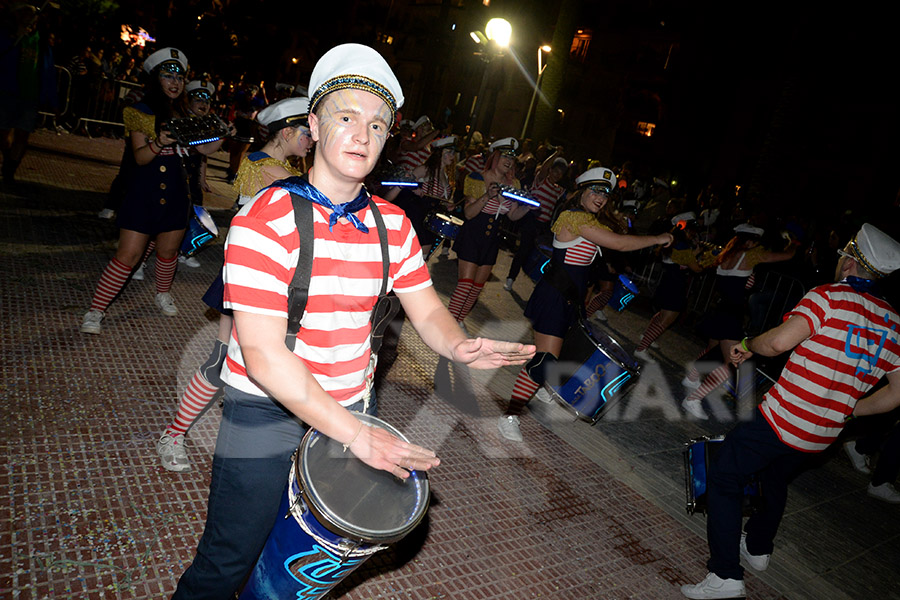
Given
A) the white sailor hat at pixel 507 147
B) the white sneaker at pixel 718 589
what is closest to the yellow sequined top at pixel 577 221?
the white sailor hat at pixel 507 147

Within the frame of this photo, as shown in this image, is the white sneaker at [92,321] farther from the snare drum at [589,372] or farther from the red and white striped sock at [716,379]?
the red and white striped sock at [716,379]

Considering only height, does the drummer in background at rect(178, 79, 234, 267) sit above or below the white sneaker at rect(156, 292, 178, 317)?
above

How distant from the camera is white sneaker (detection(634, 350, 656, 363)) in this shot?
313 inches

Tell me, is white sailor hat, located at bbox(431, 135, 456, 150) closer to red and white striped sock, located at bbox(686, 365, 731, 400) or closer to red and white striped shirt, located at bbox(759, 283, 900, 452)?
red and white striped sock, located at bbox(686, 365, 731, 400)

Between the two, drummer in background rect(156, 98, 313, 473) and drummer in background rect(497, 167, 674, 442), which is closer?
drummer in background rect(156, 98, 313, 473)

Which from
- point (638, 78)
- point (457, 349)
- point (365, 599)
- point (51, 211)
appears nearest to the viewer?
point (457, 349)

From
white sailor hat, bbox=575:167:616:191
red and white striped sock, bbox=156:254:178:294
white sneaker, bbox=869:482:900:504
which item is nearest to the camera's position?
white sailor hat, bbox=575:167:616:191

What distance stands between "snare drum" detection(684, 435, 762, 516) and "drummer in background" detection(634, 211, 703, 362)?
3927mm

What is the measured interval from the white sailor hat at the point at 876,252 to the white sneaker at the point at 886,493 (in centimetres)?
353

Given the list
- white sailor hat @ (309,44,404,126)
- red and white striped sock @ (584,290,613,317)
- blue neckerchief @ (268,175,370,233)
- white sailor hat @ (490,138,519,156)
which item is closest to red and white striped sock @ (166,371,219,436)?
blue neckerchief @ (268,175,370,233)

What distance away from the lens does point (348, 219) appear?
1.85m

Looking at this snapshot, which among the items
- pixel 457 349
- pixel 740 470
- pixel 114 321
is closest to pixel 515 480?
pixel 740 470

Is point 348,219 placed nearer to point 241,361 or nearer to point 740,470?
point 241,361

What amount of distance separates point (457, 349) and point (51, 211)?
7285 millimetres
